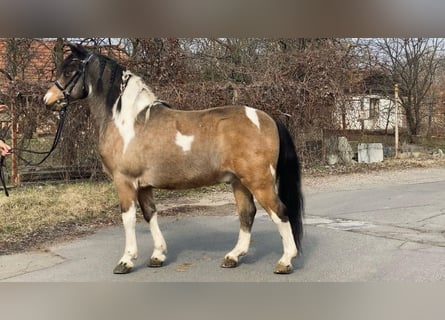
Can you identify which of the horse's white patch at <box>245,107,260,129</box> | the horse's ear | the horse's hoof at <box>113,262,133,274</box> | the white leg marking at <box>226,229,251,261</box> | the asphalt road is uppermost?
the horse's ear

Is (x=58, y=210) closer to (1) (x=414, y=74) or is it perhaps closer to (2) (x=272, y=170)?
(2) (x=272, y=170)

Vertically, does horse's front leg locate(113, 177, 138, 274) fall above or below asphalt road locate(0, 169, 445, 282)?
above

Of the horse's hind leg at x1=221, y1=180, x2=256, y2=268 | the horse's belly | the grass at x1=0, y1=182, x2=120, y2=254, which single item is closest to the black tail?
the horse's hind leg at x1=221, y1=180, x2=256, y2=268

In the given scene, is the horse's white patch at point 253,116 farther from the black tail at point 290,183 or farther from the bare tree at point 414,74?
the bare tree at point 414,74

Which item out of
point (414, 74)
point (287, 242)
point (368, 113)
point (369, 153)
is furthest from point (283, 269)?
point (414, 74)

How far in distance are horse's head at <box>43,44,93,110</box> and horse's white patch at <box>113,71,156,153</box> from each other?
418mm

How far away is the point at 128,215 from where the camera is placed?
4.72 m

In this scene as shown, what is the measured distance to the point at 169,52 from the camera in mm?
11172

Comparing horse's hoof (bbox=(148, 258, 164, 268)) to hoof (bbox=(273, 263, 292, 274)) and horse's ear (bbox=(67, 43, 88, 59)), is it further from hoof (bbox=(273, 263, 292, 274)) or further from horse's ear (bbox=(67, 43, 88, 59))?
horse's ear (bbox=(67, 43, 88, 59))

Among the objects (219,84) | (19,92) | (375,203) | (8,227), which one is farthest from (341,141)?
(8,227)

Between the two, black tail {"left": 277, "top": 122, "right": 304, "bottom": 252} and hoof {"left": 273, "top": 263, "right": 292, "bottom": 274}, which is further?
black tail {"left": 277, "top": 122, "right": 304, "bottom": 252}

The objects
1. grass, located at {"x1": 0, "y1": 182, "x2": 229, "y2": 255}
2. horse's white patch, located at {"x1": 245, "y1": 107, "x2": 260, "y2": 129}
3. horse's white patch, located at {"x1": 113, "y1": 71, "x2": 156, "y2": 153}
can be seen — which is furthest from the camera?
grass, located at {"x1": 0, "y1": 182, "x2": 229, "y2": 255}

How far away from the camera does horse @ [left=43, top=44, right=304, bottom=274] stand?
14.7 ft

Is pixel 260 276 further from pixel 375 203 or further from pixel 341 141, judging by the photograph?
pixel 341 141
